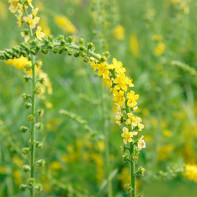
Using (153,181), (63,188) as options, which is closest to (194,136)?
(153,181)

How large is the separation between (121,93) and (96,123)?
2.68 m

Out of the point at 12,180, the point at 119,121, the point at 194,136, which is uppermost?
the point at 194,136

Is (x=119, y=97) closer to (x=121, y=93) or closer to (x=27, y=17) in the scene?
(x=121, y=93)

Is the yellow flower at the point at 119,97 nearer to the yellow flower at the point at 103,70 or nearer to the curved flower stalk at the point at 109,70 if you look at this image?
the curved flower stalk at the point at 109,70

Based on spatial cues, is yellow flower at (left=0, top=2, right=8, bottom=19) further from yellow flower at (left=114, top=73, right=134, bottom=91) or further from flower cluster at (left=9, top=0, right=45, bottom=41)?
yellow flower at (left=114, top=73, right=134, bottom=91)

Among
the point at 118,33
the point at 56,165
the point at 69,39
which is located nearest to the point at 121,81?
the point at 69,39

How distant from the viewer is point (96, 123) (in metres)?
4.67

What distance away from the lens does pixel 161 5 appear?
349 inches

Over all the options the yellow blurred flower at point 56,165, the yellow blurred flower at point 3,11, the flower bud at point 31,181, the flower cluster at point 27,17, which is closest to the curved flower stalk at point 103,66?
the flower cluster at point 27,17

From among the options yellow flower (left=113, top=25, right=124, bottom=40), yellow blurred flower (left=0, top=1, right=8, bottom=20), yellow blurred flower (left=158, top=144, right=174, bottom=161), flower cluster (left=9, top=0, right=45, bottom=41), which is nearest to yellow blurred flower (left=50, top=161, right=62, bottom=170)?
yellow blurred flower (left=158, top=144, right=174, bottom=161)

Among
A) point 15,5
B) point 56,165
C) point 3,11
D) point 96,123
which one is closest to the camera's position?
point 15,5

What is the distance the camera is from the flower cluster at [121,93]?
2016mm

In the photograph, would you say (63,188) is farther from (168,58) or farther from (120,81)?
(168,58)

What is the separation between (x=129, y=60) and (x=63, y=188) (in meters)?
4.10
